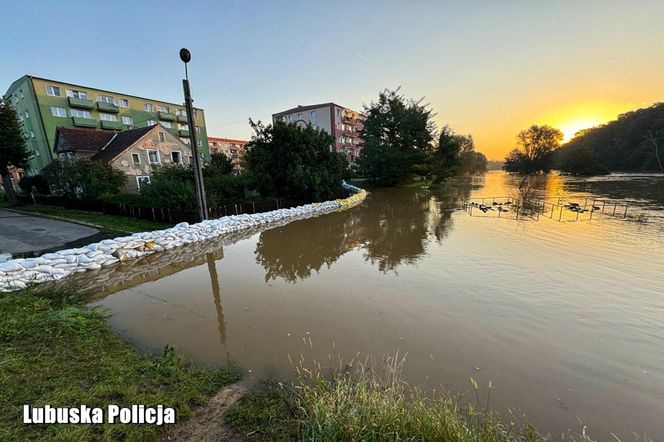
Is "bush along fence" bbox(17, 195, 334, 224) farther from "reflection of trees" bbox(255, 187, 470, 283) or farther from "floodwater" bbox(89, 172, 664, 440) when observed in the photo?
"floodwater" bbox(89, 172, 664, 440)

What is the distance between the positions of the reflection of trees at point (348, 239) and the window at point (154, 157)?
19.2m

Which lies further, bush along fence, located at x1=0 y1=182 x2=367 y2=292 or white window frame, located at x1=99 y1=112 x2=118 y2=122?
white window frame, located at x1=99 y1=112 x2=118 y2=122

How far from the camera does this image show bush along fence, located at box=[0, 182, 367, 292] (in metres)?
6.34

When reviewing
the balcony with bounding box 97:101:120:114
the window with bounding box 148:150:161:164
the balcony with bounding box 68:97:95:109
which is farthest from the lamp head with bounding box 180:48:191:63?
the balcony with bounding box 97:101:120:114

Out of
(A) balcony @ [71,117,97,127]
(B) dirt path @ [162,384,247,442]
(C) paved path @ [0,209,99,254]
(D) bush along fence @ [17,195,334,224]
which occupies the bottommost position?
(B) dirt path @ [162,384,247,442]

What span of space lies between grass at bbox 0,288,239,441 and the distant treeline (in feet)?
244

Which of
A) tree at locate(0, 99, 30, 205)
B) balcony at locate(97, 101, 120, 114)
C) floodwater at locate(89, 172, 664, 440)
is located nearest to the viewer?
floodwater at locate(89, 172, 664, 440)

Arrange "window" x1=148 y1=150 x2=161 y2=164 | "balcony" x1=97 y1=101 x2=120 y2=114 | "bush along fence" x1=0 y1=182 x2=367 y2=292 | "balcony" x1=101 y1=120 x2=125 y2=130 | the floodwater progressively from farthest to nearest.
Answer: "balcony" x1=101 y1=120 x2=125 y2=130
"balcony" x1=97 y1=101 x2=120 y2=114
"window" x1=148 y1=150 x2=161 y2=164
"bush along fence" x1=0 y1=182 x2=367 y2=292
the floodwater

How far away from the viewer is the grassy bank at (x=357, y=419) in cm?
219

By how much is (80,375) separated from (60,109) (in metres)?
42.4

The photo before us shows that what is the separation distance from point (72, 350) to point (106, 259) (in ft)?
18.0

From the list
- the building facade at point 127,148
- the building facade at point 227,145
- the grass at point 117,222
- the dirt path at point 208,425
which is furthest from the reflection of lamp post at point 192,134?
the building facade at point 227,145

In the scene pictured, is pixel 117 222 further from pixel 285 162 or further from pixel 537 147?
pixel 537 147

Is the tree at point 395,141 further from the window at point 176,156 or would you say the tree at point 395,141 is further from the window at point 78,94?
the window at point 78,94
